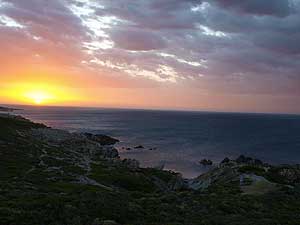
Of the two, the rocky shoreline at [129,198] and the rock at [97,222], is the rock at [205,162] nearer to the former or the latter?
the rocky shoreline at [129,198]

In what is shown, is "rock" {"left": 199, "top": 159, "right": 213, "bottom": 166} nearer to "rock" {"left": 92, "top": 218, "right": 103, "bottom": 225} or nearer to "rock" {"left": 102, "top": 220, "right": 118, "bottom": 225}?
"rock" {"left": 102, "top": 220, "right": 118, "bottom": 225}

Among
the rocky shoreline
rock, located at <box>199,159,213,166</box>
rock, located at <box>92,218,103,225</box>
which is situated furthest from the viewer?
rock, located at <box>199,159,213,166</box>

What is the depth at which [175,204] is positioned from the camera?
25.0 meters

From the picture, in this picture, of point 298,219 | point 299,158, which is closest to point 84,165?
point 298,219

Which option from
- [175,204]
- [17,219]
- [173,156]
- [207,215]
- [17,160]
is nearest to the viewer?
[17,219]

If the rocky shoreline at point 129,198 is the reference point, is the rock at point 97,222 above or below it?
above

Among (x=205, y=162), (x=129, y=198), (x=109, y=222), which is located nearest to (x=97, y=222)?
(x=109, y=222)

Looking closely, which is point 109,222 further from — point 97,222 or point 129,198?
point 129,198

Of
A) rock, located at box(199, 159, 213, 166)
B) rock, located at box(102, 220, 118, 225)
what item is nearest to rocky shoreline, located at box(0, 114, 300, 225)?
rock, located at box(102, 220, 118, 225)

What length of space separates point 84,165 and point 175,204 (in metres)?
45.0

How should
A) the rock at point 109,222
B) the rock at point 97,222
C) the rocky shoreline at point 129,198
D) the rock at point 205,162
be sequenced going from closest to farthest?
the rock at point 97,222 → the rock at point 109,222 → the rocky shoreline at point 129,198 → the rock at point 205,162

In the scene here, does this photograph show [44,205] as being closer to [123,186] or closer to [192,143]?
[123,186]

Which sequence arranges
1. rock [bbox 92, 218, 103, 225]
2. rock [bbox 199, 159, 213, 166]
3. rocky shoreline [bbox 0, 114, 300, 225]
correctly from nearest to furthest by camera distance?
rock [bbox 92, 218, 103, 225], rocky shoreline [bbox 0, 114, 300, 225], rock [bbox 199, 159, 213, 166]

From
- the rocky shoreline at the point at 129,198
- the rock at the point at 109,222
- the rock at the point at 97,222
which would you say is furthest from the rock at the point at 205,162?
the rock at the point at 97,222
